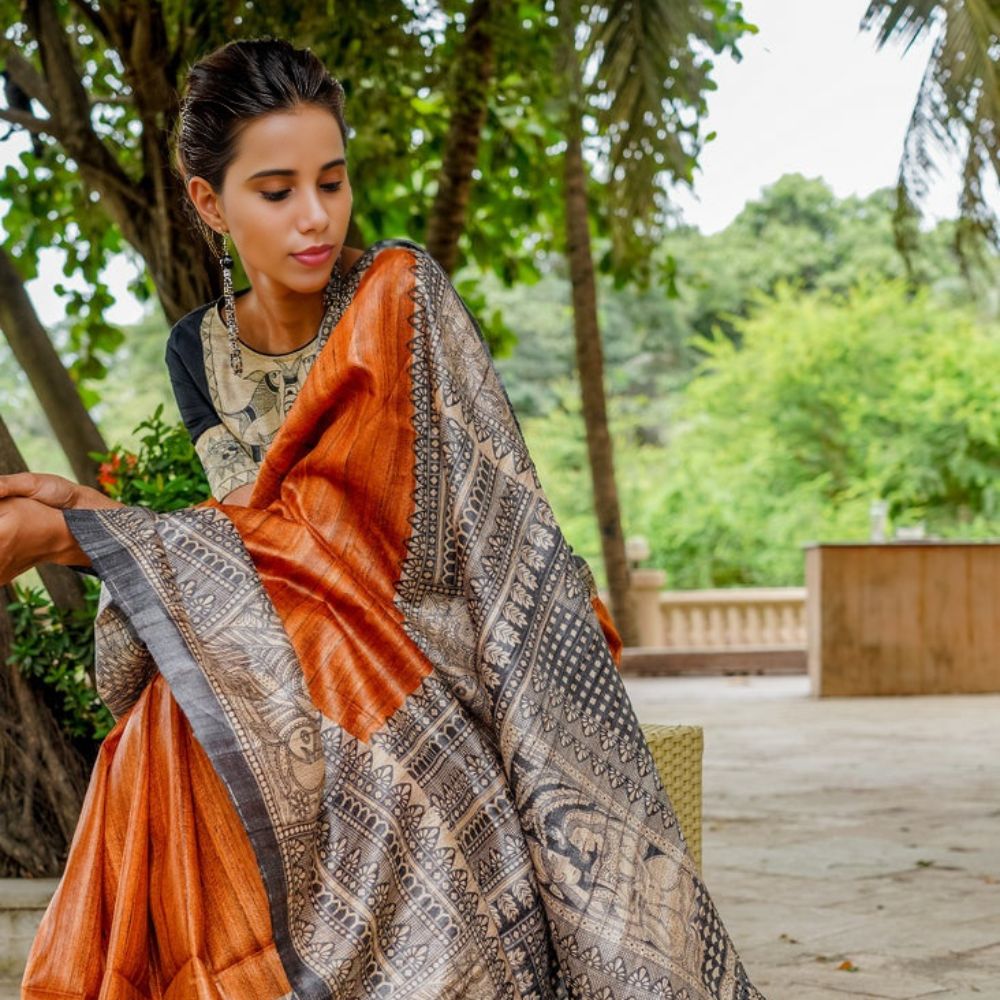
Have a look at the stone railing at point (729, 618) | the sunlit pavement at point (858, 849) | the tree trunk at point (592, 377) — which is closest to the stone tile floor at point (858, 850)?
the sunlit pavement at point (858, 849)

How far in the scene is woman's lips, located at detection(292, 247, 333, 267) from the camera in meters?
2.40

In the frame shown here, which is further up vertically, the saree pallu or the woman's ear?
the woman's ear

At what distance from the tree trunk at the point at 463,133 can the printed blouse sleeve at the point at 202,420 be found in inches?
159

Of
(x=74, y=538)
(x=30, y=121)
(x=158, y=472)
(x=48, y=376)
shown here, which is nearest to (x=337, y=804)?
(x=74, y=538)

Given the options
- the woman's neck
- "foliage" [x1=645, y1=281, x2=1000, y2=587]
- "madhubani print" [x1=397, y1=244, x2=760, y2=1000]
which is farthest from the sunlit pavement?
"foliage" [x1=645, y1=281, x2=1000, y2=587]

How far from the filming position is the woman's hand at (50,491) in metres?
2.15

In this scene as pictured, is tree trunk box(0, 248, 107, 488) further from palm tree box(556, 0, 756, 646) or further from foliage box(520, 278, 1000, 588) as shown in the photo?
foliage box(520, 278, 1000, 588)

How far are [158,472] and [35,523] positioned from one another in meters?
1.96

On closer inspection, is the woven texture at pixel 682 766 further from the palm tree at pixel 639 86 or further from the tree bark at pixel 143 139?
the palm tree at pixel 639 86

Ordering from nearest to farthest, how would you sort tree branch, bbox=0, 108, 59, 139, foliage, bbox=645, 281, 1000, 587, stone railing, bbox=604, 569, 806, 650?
tree branch, bbox=0, 108, 59, 139 → stone railing, bbox=604, 569, 806, 650 → foliage, bbox=645, 281, 1000, 587

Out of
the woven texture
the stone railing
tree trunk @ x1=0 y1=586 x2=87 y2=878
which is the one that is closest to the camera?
the woven texture

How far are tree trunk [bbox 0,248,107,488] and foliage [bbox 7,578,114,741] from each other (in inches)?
32.7

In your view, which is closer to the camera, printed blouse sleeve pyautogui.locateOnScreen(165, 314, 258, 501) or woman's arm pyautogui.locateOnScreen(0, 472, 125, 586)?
woman's arm pyautogui.locateOnScreen(0, 472, 125, 586)

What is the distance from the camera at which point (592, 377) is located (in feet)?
47.6
